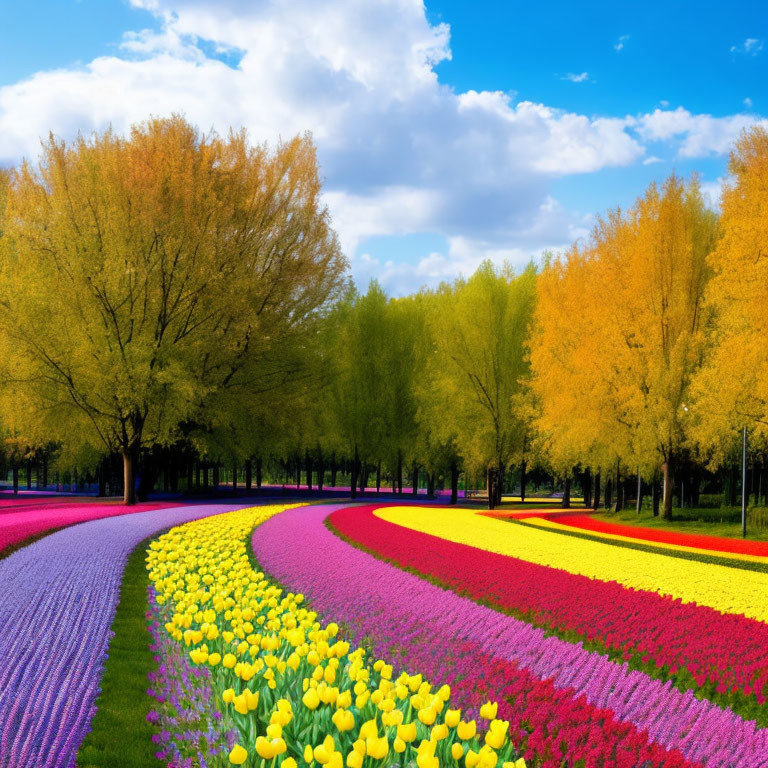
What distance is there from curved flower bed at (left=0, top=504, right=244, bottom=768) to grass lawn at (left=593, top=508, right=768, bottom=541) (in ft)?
59.1

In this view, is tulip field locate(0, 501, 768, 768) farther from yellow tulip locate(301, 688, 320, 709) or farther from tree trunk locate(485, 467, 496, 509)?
tree trunk locate(485, 467, 496, 509)

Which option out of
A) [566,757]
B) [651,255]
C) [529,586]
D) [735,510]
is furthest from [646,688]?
[735,510]

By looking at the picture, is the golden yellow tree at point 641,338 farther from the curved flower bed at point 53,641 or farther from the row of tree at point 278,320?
the curved flower bed at point 53,641

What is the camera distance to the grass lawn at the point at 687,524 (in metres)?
21.8

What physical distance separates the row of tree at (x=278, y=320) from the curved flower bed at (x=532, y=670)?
604 inches

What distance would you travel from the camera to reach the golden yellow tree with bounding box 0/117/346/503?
25109 millimetres

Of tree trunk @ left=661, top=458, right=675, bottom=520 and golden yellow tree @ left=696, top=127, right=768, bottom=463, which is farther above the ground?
golden yellow tree @ left=696, top=127, right=768, bottom=463

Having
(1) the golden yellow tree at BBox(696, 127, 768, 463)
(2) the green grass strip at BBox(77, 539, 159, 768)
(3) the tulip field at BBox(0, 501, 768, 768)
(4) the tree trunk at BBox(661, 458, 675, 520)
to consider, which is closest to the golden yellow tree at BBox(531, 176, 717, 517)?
(4) the tree trunk at BBox(661, 458, 675, 520)

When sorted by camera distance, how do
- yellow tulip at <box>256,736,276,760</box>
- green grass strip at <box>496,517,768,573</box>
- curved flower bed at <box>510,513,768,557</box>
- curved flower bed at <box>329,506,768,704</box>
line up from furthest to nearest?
curved flower bed at <box>510,513,768,557</box> < green grass strip at <box>496,517,768,573</box> < curved flower bed at <box>329,506,768,704</box> < yellow tulip at <box>256,736,276,760</box>

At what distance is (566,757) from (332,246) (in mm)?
30511

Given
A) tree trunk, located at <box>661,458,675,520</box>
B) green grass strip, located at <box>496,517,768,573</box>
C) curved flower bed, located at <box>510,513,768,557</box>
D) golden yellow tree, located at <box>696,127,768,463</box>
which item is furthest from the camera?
tree trunk, located at <box>661,458,675,520</box>

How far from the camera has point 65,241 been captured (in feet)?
85.0

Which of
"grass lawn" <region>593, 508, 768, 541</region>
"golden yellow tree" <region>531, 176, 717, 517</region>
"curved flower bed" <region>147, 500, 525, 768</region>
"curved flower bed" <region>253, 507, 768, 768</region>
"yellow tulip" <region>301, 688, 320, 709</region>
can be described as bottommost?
"grass lawn" <region>593, 508, 768, 541</region>

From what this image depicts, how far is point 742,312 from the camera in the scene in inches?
826
